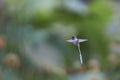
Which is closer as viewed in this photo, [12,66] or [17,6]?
[12,66]

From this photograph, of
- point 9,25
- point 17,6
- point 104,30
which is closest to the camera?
point 9,25

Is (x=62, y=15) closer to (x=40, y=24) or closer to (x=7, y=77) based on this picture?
(x=40, y=24)

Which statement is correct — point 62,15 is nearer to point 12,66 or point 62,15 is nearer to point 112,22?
point 112,22

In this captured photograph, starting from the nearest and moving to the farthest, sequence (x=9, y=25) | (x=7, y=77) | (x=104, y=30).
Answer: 1. (x=7, y=77)
2. (x=9, y=25)
3. (x=104, y=30)

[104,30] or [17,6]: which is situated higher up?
[17,6]

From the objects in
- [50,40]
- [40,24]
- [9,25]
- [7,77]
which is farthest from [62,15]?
[7,77]

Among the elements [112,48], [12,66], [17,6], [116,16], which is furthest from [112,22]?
[12,66]
